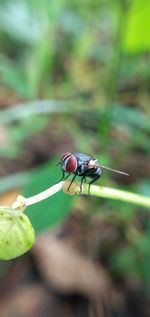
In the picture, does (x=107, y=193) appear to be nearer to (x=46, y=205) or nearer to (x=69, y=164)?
(x=69, y=164)

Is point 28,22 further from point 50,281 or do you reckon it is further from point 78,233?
point 50,281

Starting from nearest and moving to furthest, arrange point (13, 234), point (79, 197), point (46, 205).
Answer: point (13, 234), point (46, 205), point (79, 197)

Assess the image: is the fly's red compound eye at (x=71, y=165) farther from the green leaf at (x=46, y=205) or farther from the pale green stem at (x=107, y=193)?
the green leaf at (x=46, y=205)

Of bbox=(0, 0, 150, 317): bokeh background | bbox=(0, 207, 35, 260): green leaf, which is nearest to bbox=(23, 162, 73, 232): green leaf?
bbox=(0, 0, 150, 317): bokeh background

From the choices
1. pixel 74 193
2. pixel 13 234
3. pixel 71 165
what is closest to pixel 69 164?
pixel 71 165

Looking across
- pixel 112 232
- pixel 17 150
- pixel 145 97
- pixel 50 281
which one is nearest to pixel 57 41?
pixel 145 97

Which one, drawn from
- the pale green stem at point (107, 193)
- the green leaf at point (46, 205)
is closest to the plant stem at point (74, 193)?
the pale green stem at point (107, 193)

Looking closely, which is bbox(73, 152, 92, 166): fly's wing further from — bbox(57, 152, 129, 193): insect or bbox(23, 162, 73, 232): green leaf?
bbox(23, 162, 73, 232): green leaf

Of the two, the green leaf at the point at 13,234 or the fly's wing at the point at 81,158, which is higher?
the green leaf at the point at 13,234
